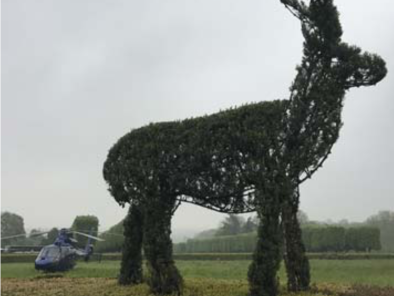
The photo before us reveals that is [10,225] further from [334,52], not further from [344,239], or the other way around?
[334,52]

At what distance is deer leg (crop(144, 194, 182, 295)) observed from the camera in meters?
11.7

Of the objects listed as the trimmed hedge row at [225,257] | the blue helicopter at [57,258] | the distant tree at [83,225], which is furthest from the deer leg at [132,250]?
the distant tree at [83,225]

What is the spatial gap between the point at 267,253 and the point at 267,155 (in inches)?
78.6

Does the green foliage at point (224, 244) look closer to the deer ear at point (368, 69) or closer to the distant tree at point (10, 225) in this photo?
the distant tree at point (10, 225)

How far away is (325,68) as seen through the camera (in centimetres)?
1102

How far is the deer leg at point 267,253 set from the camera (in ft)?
32.9

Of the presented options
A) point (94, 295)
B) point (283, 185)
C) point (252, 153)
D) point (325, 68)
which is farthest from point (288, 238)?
point (94, 295)

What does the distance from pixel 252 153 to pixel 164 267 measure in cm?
342

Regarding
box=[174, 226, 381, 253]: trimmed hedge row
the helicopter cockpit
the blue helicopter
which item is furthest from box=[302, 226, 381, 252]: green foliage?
the helicopter cockpit

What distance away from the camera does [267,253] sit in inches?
395

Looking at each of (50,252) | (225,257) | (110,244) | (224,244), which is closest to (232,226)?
(224,244)

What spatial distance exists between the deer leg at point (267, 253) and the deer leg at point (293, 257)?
2.21 feet

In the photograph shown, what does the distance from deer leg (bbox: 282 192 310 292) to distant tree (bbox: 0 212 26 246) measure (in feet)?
192

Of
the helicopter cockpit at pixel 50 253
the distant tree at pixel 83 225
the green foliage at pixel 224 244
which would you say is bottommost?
the helicopter cockpit at pixel 50 253
